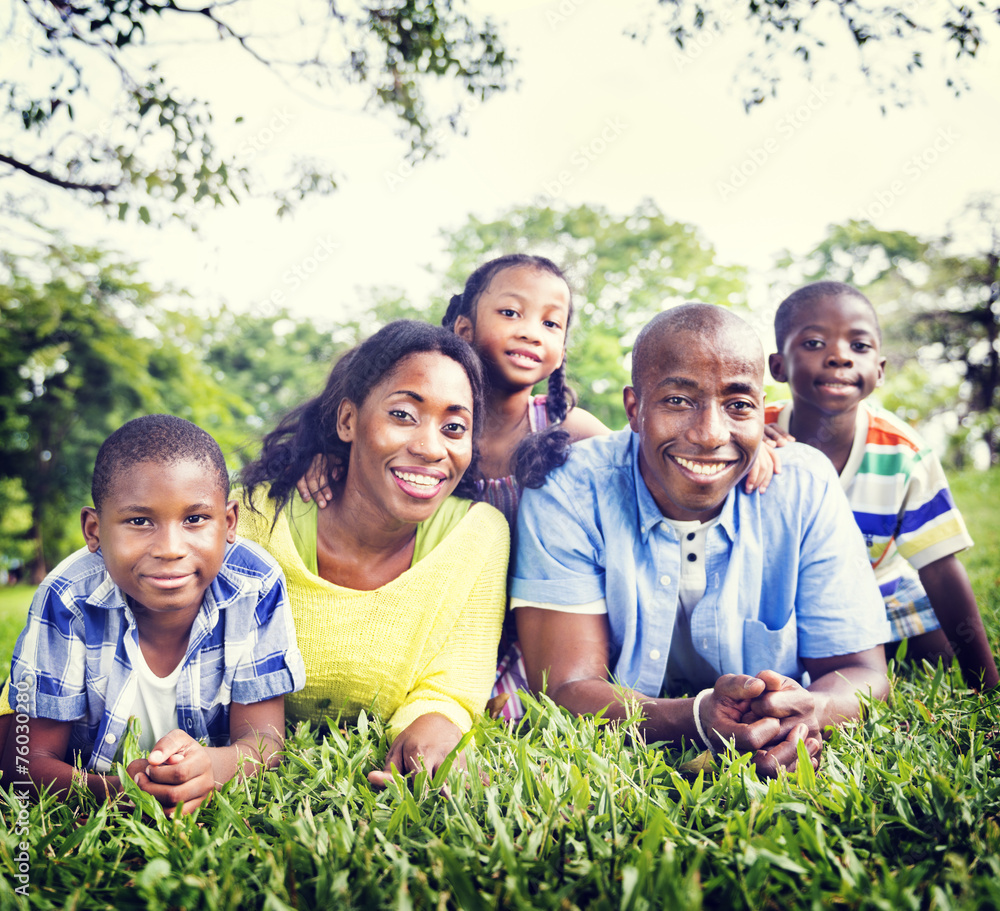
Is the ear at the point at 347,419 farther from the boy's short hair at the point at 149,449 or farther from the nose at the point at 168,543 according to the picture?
the nose at the point at 168,543

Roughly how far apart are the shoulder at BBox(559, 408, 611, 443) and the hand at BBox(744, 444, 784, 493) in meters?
0.85

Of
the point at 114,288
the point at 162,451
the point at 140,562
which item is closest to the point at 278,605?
the point at 140,562

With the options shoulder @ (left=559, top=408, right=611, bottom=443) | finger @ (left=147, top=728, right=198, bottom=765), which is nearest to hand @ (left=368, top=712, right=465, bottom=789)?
finger @ (left=147, top=728, right=198, bottom=765)

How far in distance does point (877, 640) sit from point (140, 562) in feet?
7.98

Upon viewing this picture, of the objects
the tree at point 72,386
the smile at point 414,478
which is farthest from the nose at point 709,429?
the tree at point 72,386

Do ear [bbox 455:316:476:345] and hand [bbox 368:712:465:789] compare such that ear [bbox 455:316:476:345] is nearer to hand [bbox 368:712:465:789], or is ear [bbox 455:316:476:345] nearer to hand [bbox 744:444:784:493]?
hand [bbox 744:444:784:493]

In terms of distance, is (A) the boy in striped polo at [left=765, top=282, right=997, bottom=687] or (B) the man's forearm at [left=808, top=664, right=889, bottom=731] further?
(A) the boy in striped polo at [left=765, top=282, right=997, bottom=687]

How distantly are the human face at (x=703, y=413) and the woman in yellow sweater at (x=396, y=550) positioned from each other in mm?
693

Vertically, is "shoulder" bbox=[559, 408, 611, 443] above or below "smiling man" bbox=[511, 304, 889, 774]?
above

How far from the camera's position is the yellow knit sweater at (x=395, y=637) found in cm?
256

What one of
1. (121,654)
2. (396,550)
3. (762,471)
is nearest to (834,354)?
(762,471)

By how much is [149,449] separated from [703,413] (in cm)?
177

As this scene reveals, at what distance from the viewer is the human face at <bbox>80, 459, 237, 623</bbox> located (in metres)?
2.15

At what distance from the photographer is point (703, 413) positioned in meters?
2.49
